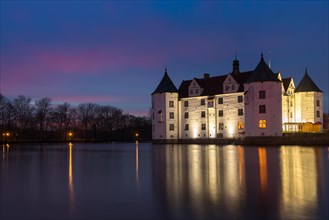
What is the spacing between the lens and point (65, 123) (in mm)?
106250

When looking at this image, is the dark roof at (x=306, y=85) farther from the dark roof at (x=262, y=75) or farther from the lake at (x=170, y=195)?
the lake at (x=170, y=195)

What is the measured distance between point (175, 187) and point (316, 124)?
5732 centimetres

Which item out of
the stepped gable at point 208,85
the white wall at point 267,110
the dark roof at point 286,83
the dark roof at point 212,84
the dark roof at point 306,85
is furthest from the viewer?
the stepped gable at point 208,85

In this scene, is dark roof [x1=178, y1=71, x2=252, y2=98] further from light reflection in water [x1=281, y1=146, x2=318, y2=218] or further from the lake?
the lake

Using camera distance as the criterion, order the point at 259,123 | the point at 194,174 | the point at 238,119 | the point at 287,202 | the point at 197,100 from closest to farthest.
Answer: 1. the point at 287,202
2. the point at 194,174
3. the point at 259,123
4. the point at 238,119
5. the point at 197,100

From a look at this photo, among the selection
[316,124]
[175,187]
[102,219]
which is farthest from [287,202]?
[316,124]

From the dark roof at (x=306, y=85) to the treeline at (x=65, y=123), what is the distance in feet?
175

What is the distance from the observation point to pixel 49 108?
102 meters

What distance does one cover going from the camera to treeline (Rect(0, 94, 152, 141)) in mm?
93188

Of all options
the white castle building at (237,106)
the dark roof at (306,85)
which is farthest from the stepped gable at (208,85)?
the dark roof at (306,85)

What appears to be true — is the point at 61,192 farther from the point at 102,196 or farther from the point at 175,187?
the point at 175,187

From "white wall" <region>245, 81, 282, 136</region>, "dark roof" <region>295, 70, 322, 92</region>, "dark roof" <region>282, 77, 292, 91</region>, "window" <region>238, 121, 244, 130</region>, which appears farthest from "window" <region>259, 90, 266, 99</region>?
"dark roof" <region>295, 70, 322, 92</region>

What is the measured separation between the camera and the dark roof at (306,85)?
217 ft

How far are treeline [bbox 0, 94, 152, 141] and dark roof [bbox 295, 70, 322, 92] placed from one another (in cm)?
5331
